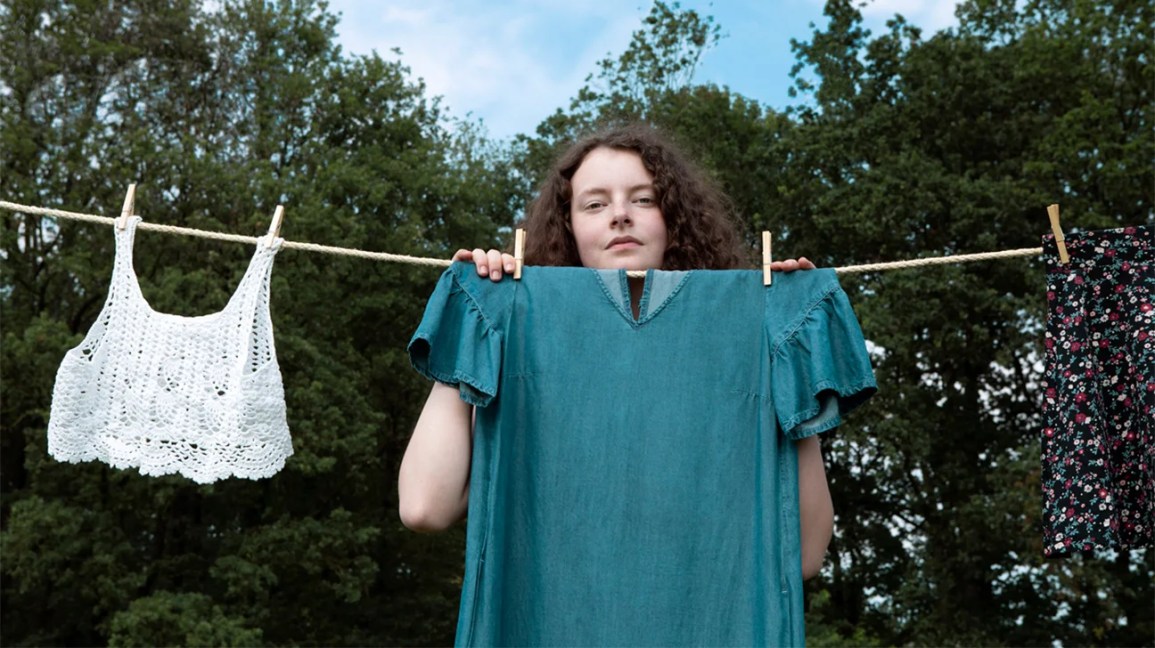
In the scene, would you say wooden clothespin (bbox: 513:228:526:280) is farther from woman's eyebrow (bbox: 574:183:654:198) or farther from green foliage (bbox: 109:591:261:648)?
green foliage (bbox: 109:591:261:648)

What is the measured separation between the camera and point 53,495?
10.6m

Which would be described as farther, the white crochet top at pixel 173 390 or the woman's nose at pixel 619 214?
the white crochet top at pixel 173 390

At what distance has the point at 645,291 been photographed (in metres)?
2.00

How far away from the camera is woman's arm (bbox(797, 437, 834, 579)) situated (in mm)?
1949

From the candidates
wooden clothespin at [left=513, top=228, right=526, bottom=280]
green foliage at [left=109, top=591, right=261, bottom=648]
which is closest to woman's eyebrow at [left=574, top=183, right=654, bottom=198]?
wooden clothespin at [left=513, top=228, right=526, bottom=280]

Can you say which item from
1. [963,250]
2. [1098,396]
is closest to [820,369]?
[1098,396]

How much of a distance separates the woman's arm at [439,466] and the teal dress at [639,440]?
0.03 m

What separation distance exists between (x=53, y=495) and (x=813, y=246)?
7434mm

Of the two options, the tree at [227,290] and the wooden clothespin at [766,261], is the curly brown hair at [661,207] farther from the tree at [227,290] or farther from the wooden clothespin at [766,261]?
the tree at [227,290]

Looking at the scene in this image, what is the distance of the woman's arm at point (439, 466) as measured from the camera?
1.91m

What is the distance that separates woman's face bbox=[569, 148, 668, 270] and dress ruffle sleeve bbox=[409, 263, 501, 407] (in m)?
0.27

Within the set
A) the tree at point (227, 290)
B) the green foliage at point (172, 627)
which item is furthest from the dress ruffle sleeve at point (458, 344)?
the green foliage at point (172, 627)

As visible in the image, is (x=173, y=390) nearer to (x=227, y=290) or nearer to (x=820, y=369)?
(x=820, y=369)

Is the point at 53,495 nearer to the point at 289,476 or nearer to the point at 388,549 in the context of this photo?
the point at 289,476
